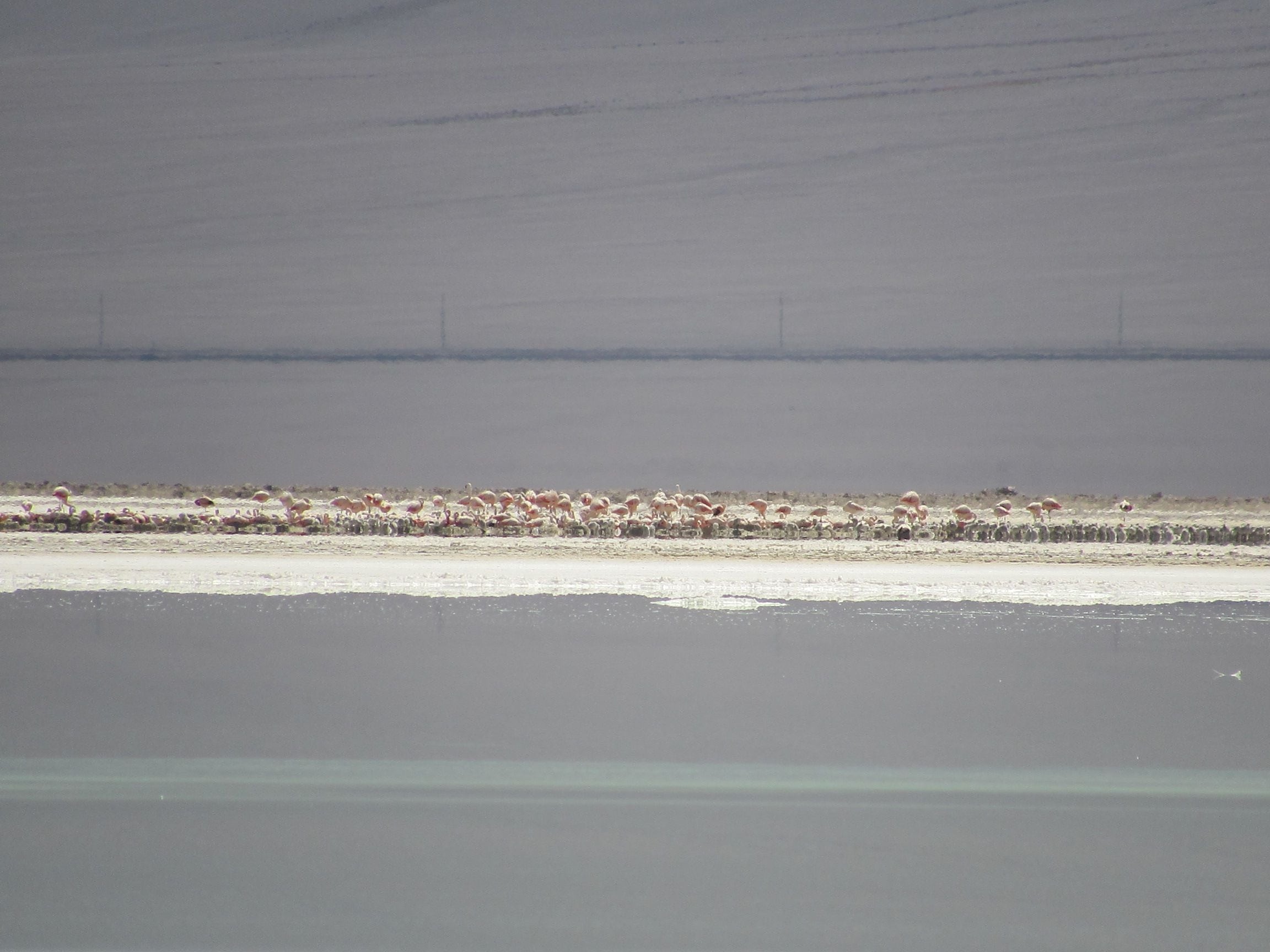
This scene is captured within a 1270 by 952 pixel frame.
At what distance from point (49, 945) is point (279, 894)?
0.14 ft

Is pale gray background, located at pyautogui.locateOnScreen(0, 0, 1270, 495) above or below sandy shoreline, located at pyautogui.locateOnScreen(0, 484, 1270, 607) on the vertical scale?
above

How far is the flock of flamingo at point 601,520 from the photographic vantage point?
50 centimetres

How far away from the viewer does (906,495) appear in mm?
550

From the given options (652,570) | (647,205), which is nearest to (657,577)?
(652,570)

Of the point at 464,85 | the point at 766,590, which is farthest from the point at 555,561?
the point at 464,85

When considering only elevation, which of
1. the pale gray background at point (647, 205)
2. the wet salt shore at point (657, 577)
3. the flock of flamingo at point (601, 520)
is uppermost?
the pale gray background at point (647, 205)

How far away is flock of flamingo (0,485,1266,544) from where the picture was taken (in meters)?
0.50

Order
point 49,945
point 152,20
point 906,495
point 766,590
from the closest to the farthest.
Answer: point 49,945 < point 766,590 < point 906,495 < point 152,20

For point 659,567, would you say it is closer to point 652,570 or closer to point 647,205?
point 652,570

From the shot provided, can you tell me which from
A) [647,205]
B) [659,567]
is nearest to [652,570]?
[659,567]

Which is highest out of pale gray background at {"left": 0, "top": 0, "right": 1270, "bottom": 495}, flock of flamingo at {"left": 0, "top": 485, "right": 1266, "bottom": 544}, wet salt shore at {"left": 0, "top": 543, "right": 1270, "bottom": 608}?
pale gray background at {"left": 0, "top": 0, "right": 1270, "bottom": 495}

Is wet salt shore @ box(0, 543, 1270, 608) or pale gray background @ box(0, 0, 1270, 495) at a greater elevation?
pale gray background @ box(0, 0, 1270, 495)

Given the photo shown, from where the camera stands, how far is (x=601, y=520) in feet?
1.75

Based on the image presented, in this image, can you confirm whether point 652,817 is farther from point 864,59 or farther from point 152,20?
point 152,20
